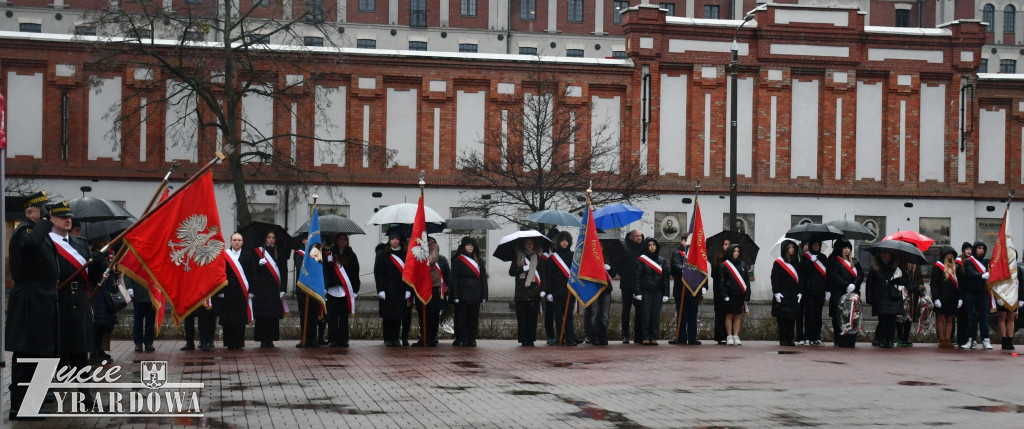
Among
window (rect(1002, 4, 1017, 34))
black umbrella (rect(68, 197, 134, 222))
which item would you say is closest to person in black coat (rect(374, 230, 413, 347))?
black umbrella (rect(68, 197, 134, 222))

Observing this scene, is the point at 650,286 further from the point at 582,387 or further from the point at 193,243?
the point at 193,243

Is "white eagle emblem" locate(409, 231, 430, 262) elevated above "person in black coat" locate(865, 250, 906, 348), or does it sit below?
above

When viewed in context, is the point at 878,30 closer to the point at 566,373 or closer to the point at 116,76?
the point at 116,76

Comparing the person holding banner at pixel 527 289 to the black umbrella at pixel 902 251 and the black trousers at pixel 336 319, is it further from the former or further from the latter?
the black umbrella at pixel 902 251

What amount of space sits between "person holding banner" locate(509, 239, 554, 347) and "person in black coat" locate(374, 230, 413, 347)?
6.30ft

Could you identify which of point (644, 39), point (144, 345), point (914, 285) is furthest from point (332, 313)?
point (644, 39)

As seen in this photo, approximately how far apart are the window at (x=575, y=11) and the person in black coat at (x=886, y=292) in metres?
46.5

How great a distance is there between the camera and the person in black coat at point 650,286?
21578 millimetres

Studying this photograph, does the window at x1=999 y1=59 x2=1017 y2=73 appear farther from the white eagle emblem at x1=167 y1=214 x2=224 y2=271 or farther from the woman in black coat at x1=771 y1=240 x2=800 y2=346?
the white eagle emblem at x1=167 y1=214 x2=224 y2=271

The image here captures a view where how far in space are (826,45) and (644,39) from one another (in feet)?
20.9

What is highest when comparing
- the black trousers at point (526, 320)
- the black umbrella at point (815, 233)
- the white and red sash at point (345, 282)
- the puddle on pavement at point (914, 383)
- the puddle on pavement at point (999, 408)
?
the black umbrella at point (815, 233)

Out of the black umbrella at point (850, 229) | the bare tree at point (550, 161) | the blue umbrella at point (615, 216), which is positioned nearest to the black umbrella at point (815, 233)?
Result: the black umbrella at point (850, 229)

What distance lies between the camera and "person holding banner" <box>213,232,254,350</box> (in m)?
19.1

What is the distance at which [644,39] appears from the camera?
40125mm
